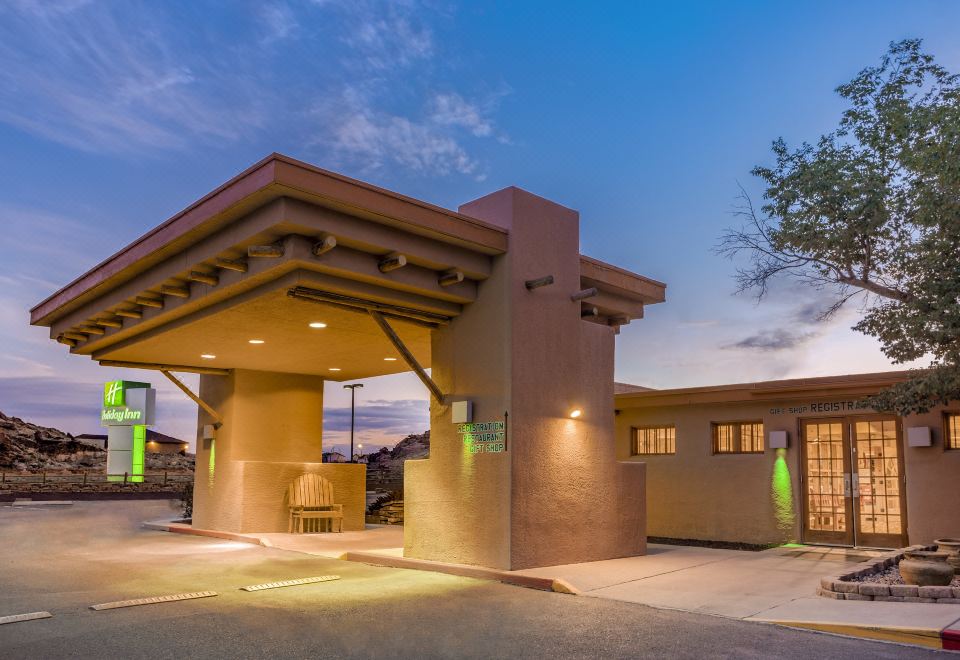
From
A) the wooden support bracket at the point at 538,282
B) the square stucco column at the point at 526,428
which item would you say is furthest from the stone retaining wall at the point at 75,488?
the wooden support bracket at the point at 538,282

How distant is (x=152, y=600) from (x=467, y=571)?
3597mm

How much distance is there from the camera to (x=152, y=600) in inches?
301

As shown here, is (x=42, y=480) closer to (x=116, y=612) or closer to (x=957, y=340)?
(x=116, y=612)

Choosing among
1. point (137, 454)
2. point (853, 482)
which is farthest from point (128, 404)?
point (853, 482)

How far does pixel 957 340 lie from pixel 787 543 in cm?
517

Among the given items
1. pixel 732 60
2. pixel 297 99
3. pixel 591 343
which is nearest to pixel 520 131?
pixel 732 60

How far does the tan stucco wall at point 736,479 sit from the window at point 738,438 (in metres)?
0.18

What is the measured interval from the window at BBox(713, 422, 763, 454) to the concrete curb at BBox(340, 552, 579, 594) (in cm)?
643

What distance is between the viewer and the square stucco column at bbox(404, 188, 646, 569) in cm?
955

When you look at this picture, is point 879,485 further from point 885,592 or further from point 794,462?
point 885,592

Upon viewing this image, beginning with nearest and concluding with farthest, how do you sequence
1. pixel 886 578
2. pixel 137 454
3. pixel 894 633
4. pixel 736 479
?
pixel 894 633, pixel 886 578, pixel 736 479, pixel 137 454

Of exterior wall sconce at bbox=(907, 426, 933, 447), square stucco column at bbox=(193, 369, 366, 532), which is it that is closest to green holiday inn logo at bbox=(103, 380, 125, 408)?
square stucco column at bbox=(193, 369, 366, 532)

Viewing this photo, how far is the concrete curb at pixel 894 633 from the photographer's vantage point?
5699mm

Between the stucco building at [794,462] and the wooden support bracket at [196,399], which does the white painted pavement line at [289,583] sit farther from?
the stucco building at [794,462]
